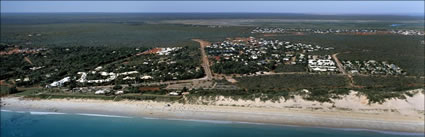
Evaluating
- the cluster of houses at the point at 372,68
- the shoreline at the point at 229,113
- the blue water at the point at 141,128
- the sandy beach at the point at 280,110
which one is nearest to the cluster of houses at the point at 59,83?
the shoreline at the point at 229,113

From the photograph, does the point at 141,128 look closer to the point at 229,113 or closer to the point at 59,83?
the point at 229,113

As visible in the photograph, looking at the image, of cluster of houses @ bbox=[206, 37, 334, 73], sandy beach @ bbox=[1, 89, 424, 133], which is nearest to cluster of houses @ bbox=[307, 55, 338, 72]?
cluster of houses @ bbox=[206, 37, 334, 73]

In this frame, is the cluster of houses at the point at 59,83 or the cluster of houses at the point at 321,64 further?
the cluster of houses at the point at 321,64

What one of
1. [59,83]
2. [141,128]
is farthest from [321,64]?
[59,83]

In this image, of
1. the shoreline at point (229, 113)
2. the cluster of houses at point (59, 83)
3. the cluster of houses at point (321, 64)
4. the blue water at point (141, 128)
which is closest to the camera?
the blue water at point (141, 128)

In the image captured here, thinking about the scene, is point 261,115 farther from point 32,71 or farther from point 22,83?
point 32,71

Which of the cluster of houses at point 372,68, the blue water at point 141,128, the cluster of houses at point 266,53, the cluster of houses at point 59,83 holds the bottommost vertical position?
the blue water at point 141,128

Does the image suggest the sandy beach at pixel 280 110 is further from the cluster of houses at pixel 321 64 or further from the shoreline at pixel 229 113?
the cluster of houses at pixel 321 64

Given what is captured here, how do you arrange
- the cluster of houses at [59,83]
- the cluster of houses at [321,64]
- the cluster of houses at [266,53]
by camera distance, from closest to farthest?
1. the cluster of houses at [59,83]
2. the cluster of houses at [321,64]
3. the cluster of houses at [266,53]
